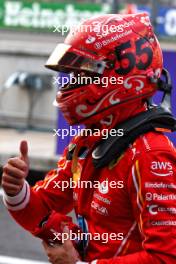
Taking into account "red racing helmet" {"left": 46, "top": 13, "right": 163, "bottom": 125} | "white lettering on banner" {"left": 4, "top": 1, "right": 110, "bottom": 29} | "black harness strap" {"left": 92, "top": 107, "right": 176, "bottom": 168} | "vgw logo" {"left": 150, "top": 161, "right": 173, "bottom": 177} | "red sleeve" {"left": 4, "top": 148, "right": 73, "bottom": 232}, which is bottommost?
"white lettering on banner" {"left": 4, "top": 1, "right": 110, "bottom": 29}

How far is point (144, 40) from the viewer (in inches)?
96.3

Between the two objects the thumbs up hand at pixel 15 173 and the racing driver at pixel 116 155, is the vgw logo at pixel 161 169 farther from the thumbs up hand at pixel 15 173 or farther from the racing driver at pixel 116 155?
the thumbs up hand at pixel 15 173

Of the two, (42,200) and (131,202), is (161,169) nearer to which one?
(131,202)

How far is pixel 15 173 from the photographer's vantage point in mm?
2449

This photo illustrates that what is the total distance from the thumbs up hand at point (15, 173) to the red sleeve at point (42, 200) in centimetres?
8

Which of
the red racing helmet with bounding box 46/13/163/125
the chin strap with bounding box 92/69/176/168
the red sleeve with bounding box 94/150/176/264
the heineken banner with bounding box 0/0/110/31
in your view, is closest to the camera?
the red sleeve with bounding box 94/150/176/264

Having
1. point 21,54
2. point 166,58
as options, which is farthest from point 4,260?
point 21,54

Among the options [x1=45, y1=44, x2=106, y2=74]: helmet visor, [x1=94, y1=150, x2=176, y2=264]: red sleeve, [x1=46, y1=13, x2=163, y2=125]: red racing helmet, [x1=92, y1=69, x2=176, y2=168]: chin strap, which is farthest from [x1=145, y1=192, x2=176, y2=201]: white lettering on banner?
[x1=45, y1=44, x2=106, y2=74]: helmet visor

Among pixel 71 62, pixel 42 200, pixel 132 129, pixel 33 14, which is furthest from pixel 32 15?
pixel 132 129

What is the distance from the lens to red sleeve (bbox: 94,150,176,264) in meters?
2.19

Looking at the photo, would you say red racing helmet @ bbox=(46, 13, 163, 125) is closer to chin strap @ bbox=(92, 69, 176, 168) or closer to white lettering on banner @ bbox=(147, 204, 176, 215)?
chin strap @ bbox=(92, 69, 176, 168)

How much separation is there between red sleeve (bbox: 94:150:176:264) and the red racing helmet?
273mm

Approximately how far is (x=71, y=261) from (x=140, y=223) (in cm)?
28

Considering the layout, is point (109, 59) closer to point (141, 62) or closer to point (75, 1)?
point (141, 62)
